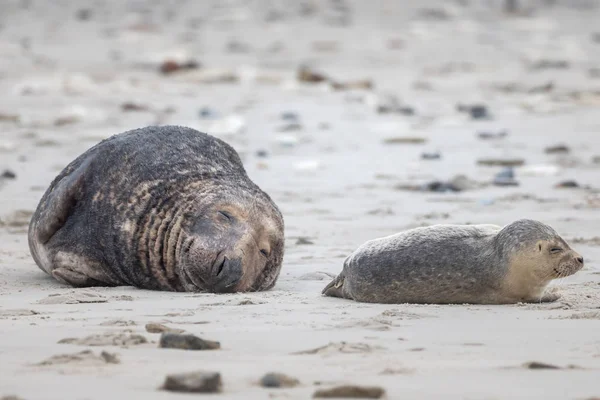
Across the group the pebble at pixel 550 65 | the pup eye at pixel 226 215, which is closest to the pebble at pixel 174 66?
the pebble at pixel 550 65

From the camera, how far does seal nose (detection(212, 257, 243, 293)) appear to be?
586 centimetres

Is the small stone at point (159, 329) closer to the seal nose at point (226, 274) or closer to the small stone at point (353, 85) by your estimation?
the seal nose at point (226, 274)

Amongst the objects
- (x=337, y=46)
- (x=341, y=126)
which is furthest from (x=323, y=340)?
(x=337, y=46)

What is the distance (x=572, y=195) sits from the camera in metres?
9.20

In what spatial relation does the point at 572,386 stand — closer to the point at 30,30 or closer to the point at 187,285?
the point at 187,285

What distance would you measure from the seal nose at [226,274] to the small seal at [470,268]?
1.95 feet

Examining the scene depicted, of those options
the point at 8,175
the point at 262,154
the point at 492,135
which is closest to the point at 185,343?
the point at 8,175

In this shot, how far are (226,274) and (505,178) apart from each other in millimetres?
4596

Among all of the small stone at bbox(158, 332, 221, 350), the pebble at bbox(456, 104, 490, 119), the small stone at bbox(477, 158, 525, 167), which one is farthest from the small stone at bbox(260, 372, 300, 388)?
the pebble at bbox(456, 104, 490, 119)

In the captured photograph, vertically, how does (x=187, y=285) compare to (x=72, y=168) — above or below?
below

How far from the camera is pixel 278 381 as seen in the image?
361 cm

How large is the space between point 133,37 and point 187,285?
1451 centimetres

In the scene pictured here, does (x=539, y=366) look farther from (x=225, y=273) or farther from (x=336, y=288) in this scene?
(x=225, y=273)

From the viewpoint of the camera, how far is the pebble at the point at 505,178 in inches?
384
